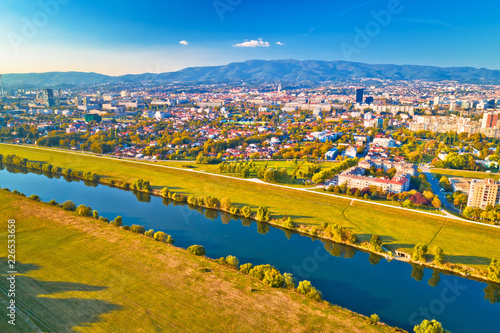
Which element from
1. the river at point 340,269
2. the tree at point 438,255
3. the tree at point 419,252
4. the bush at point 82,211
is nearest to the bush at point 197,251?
the river at point 340,269

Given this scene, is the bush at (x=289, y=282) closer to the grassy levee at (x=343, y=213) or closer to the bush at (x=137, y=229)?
the grassy levee at (x=343, y=213)

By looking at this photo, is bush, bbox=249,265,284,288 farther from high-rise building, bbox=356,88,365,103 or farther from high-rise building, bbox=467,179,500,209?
high-rise building, bbox=356,88,365,103

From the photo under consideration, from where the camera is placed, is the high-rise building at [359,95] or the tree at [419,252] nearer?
the tree at [419,252]

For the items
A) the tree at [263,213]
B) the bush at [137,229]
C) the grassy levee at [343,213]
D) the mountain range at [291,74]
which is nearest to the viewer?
the grassy levee at [343,213]

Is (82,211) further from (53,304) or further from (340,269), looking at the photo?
(340,269)

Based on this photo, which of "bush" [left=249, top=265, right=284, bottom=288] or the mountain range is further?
the mountain range

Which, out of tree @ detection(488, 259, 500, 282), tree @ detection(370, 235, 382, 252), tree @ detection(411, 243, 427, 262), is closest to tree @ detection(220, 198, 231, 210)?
tree @ detection(370, 235, 382, 252)
